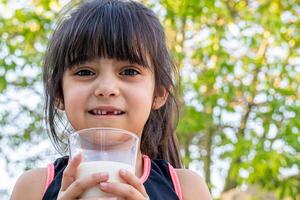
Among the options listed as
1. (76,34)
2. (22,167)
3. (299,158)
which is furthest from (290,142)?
(76,34)

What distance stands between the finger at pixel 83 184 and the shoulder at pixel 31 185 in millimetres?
424

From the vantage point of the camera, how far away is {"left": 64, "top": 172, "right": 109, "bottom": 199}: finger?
1402mm

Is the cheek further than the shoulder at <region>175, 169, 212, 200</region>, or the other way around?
the shoulder at <region>175, 169, 212, 200</region>

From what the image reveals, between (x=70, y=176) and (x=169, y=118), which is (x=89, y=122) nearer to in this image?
(x=70, y=176)

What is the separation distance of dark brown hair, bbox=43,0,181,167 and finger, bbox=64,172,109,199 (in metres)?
0.40

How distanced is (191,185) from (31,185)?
44 cm

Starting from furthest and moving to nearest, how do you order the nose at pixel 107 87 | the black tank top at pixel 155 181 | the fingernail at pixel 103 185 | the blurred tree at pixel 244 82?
the blurred tree at pixel 244 82
the black tank top at pixel 155 181
the nose at pixel 107 87
the fingernail at pixel 103 185

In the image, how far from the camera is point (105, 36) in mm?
1749

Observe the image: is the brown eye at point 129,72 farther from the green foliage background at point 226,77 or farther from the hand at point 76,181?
the green foliage background at point 226,77

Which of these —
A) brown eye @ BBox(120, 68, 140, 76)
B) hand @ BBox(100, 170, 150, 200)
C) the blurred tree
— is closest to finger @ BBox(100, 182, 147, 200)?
hand @ BBox(100, 170, 150, 200)

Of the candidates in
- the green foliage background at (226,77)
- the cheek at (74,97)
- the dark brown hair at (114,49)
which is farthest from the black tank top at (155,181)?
the green foliage background at (226,77)

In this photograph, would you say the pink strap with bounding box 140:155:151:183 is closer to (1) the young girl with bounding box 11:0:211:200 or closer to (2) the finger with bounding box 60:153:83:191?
(1) the young girl with bounding box 11:0:211:200

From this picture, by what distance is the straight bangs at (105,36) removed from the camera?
173 cm

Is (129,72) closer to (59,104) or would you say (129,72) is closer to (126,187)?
(59,104)
